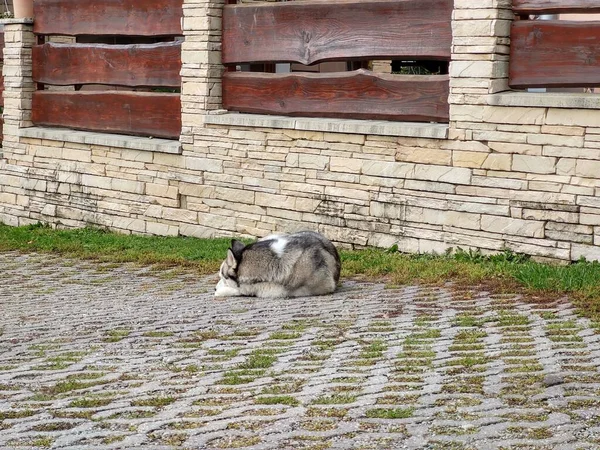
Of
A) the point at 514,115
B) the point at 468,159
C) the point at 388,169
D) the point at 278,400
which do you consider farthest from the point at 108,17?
the point at 278,400

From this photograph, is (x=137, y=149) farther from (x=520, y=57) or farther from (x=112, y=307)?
(x=520, y=57)

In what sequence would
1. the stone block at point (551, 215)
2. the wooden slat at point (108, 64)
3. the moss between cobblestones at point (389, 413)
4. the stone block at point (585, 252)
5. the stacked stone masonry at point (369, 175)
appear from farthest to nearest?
the wooden slat at point (108, 64) → the stacked stone masonry at point (369, 175) → the stone block at point (551, 215) → the stone block at point (585, 252) → the moss between cobblestones at point (389, 413)

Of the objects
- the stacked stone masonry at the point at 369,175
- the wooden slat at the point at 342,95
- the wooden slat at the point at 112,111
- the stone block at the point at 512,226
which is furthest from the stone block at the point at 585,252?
the wooden slat at the point at 112,111

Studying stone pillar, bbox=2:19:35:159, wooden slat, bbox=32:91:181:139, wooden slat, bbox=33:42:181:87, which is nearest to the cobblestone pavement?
wooden slat, bbox=32:91:181:139

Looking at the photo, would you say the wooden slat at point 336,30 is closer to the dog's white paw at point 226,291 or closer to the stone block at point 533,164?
the stone block at point 533,164

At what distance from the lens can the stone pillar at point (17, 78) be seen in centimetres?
1455

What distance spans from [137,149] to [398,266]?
4.40 m

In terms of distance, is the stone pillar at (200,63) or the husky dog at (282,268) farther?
the stone pillar at (200,63)

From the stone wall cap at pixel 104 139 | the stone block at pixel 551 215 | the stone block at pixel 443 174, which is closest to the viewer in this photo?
the stone block at pixel 551 215

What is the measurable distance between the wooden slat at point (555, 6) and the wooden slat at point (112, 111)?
4.51m

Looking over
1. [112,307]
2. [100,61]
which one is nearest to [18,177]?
[100,61]

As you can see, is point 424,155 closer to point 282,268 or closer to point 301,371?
point 282,268

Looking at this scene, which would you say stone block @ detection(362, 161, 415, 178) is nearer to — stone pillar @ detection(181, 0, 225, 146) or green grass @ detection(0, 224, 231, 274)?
green grass @ detection(0, 224, 231, 274)

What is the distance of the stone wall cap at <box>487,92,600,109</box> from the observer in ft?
28.8
